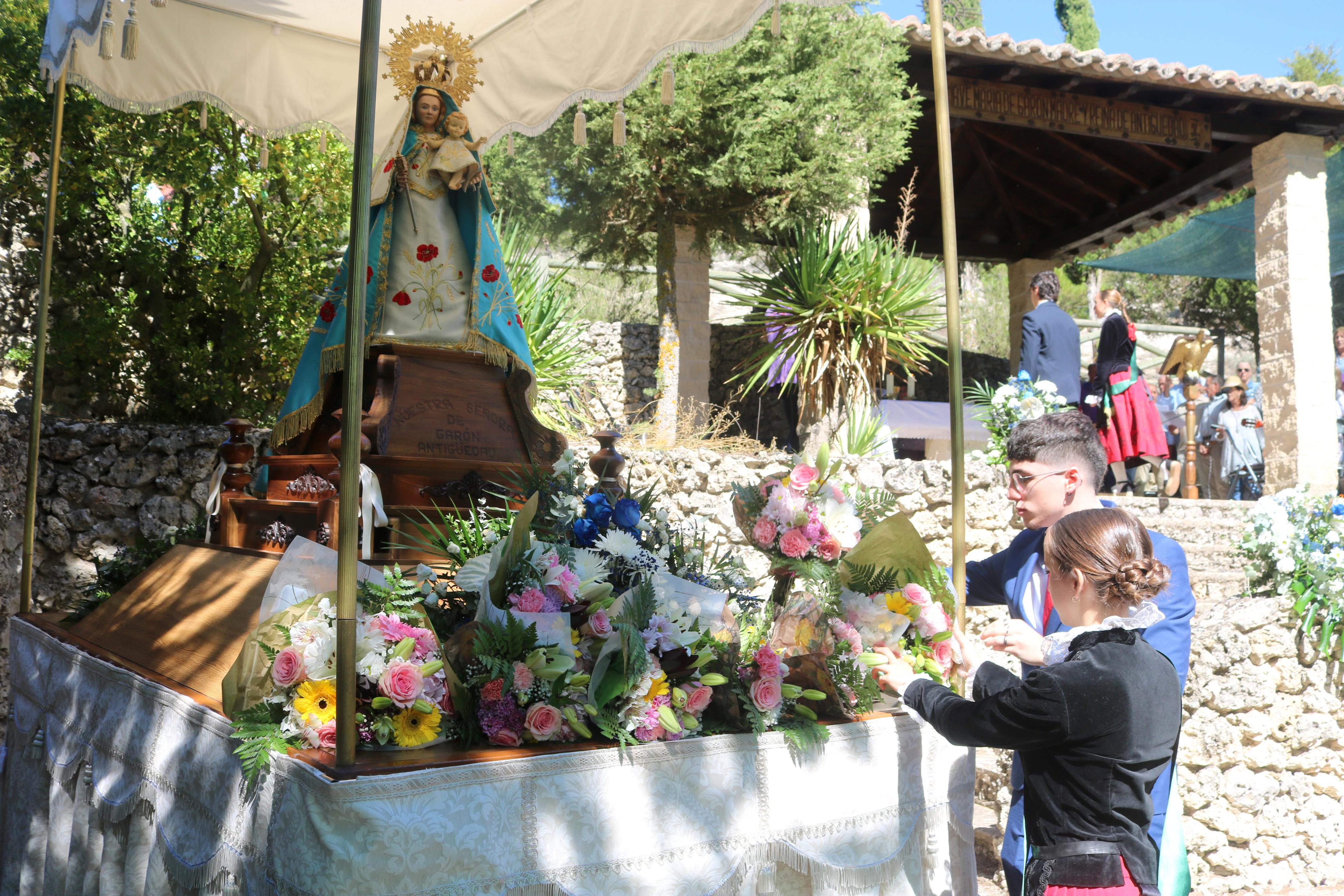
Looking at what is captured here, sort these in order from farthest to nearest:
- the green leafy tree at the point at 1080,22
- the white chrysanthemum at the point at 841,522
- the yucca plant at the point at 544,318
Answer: the green leafy tree at the point at 1080,22, the yucca plant at the point at 544,318, the white chrysanthemum at the point at 841,522

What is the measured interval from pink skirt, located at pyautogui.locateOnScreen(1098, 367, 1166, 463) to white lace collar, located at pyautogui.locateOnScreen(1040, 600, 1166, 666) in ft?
16.9

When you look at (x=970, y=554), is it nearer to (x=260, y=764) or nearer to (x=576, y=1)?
(x=576, y=1)

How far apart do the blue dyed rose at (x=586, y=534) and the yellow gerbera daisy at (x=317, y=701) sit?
62 cm

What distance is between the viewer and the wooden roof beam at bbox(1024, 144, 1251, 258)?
33.2ft

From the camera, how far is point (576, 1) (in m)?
4.01

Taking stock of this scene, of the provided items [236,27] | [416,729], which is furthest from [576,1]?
[416,729]

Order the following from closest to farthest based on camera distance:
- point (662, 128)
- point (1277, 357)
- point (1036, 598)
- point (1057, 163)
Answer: point (1036, 598)
point (662, 128)
point (1277, 357)
point (1057, 163)

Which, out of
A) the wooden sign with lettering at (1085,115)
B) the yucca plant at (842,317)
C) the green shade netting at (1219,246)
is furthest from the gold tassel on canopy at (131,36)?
the green shade netting at (1219,246)

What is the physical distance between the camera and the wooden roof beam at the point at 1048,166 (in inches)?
446

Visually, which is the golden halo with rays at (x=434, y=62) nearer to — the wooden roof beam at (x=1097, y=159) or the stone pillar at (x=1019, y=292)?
the wooden roof beam at (x=1097, y=159)

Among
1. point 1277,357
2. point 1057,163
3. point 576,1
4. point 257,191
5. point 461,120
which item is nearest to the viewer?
point 461,120

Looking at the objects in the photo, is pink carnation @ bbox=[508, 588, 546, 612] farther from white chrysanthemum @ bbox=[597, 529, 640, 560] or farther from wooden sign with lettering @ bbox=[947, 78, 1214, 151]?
wooden sign with lettering @ bbox=[947, 78, 1214, 151]

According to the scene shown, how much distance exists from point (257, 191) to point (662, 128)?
132 inches

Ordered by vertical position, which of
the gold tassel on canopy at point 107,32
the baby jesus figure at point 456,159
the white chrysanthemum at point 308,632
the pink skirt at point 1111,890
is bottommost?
the pink skirt at point 1111,890
